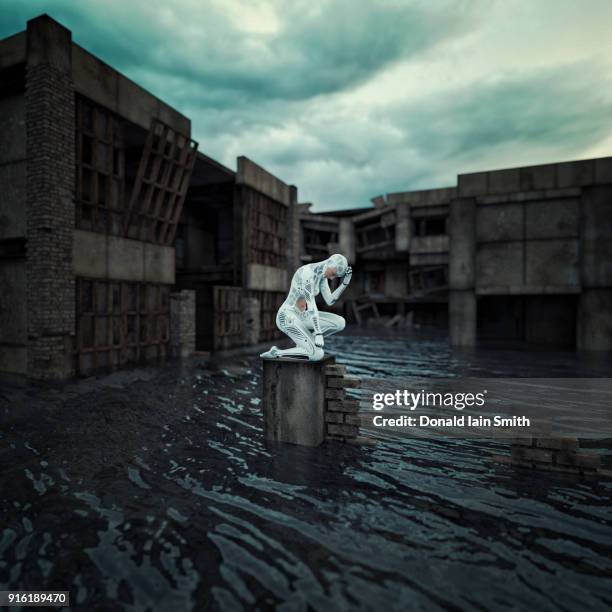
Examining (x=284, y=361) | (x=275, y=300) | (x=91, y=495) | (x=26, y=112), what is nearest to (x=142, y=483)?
(x=91, y=495)

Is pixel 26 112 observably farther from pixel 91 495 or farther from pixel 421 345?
pixel 421 345

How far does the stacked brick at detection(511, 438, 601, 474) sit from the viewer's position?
4.55 metres

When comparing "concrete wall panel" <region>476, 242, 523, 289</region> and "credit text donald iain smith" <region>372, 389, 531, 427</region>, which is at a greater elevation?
"concrete wall panel" <region>476, 242, 523, 289</region>

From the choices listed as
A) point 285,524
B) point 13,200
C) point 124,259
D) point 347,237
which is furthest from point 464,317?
point 347,237

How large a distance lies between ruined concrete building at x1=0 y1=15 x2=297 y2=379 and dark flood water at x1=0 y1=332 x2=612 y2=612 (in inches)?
169

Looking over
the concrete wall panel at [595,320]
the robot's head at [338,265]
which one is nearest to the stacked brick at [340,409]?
the robot's head at [338,265]

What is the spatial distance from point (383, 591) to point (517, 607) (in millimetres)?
854

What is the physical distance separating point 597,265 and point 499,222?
11.9ft

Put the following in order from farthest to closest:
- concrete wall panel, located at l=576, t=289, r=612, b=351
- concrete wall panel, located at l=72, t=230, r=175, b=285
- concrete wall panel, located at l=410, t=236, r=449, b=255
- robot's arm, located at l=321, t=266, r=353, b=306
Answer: concrete wall panel, located at l=410, t=236, r=449, b=255 → concrete wall panel, located at l=576, t=289, r=612, b=351 → concrete wall panel, located at l=72, t=230, r=175, b=285 → robot's arm, located at l=321, t=266, r=353, b=306

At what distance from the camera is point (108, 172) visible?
11156 mm

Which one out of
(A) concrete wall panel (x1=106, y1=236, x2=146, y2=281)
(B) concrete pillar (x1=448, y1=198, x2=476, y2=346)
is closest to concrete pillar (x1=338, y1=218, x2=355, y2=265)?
(B) concrete pillar (x1=448, y1=198, x2=476, y2=346)

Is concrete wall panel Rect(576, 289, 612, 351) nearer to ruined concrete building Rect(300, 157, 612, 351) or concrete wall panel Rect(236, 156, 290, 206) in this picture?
ruined concrete building Rect(300, 157, 612, 351)

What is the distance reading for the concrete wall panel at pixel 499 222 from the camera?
607 inches

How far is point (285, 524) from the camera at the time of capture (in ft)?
11.8
